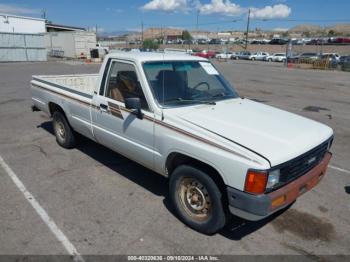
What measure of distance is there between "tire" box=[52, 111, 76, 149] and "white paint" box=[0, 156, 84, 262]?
3.85ft

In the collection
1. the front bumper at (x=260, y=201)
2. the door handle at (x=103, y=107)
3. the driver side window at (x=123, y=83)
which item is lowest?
the front bumper at (x=260, y=201)

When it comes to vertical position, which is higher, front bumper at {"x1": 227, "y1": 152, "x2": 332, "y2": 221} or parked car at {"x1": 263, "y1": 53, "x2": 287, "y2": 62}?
front bumper at {"x1": 227, "y1": 152, "x2": 332, "y2": 221}

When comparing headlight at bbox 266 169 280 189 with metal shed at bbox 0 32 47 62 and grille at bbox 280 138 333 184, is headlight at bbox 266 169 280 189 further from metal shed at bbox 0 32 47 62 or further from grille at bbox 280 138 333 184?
metal shed at bbox 0 32 47 62

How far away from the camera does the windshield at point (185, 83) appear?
4012 mm

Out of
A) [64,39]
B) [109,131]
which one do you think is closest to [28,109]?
[109,131]

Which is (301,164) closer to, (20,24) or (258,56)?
(20,24)

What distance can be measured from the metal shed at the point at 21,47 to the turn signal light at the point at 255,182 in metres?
36.0

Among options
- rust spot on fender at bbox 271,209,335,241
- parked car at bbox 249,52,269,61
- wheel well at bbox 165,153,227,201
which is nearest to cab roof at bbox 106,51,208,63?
wheel well at bbox 165,153,227,201

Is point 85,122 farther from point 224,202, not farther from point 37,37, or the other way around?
point 37,37

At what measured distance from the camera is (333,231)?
12.3ft

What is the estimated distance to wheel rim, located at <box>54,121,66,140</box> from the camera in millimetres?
6189

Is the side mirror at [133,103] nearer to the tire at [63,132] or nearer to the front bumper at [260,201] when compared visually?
the front bumper at [260,201]

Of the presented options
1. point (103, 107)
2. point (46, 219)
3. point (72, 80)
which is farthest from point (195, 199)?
point (72, 80)

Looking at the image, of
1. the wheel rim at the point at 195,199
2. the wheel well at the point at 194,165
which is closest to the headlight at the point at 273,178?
the wheel well at the point at 194,165
